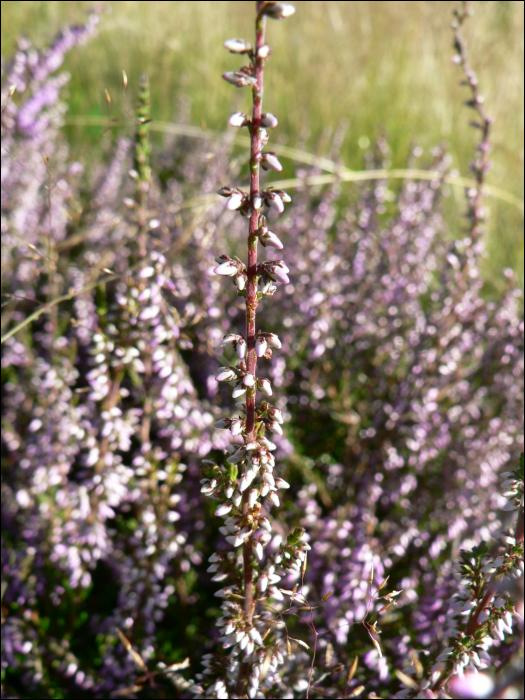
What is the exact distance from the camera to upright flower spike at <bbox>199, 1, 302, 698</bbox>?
114cm

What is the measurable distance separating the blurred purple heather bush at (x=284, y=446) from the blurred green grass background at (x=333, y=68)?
2428 mm

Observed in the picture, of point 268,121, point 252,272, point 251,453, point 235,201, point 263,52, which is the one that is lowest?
point 251,453

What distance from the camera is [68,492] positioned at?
2.75m

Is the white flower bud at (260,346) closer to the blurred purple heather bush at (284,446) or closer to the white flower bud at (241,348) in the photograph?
→ the white flower bud at (241,348)

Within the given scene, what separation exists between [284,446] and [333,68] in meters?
6.44

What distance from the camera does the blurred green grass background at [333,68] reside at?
615cm

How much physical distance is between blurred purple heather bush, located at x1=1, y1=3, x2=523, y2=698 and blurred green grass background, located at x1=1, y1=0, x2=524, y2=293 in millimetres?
2428

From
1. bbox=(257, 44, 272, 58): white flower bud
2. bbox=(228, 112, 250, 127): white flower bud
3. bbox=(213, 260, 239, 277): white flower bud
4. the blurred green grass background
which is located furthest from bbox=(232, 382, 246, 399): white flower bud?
the blurred green grass background

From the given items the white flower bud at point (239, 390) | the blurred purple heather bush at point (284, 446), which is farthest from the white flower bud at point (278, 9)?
the blurred purple heather bush at point (284, 446)

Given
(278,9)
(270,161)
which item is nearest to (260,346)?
(270,161)

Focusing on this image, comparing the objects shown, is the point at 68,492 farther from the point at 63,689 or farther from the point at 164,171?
the point at 164,171

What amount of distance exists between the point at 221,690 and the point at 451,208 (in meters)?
5.89

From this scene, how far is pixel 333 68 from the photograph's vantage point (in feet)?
25.4

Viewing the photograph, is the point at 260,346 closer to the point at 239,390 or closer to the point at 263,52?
the point at 239,390
